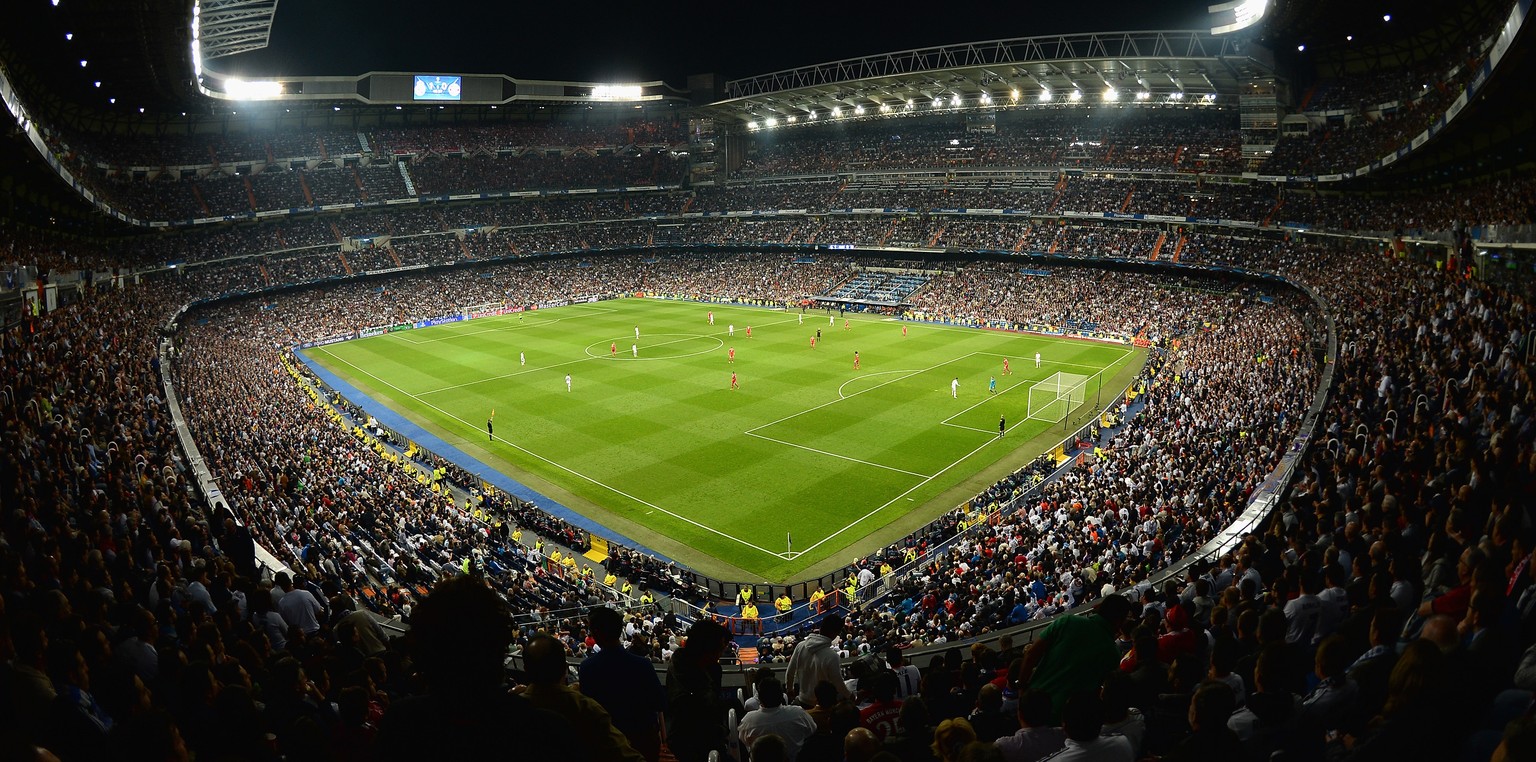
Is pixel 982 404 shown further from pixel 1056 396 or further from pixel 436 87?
pixel 436 87

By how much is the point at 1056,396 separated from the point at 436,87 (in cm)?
7643

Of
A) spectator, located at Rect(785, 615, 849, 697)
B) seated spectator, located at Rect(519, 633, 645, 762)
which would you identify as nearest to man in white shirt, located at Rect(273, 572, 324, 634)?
spectator, located at Rect(785, 615, 849, 697)

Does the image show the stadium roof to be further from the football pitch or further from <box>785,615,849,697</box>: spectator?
<box>785,615,849,697</box>: spectator

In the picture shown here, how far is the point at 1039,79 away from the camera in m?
69.2

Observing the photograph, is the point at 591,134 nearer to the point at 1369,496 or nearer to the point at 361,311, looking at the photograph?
the point at 361,311

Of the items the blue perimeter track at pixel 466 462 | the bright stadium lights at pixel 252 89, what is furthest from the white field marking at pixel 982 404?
the bright stadium lights at pixel 252 89

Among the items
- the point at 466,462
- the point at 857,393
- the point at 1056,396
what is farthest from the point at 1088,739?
the point at 857,393

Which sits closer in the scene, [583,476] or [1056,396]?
[583,476]

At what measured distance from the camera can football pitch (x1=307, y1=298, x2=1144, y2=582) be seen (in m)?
27.3

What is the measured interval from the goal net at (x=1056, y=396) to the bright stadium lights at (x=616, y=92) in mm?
73444

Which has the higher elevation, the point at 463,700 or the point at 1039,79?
the point at 1039,79

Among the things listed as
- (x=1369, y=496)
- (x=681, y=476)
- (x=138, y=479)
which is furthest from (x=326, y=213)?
(x=1369, y=496)

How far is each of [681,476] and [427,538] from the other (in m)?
10.3

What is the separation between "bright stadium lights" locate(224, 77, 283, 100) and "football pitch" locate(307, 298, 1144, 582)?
2889cm
